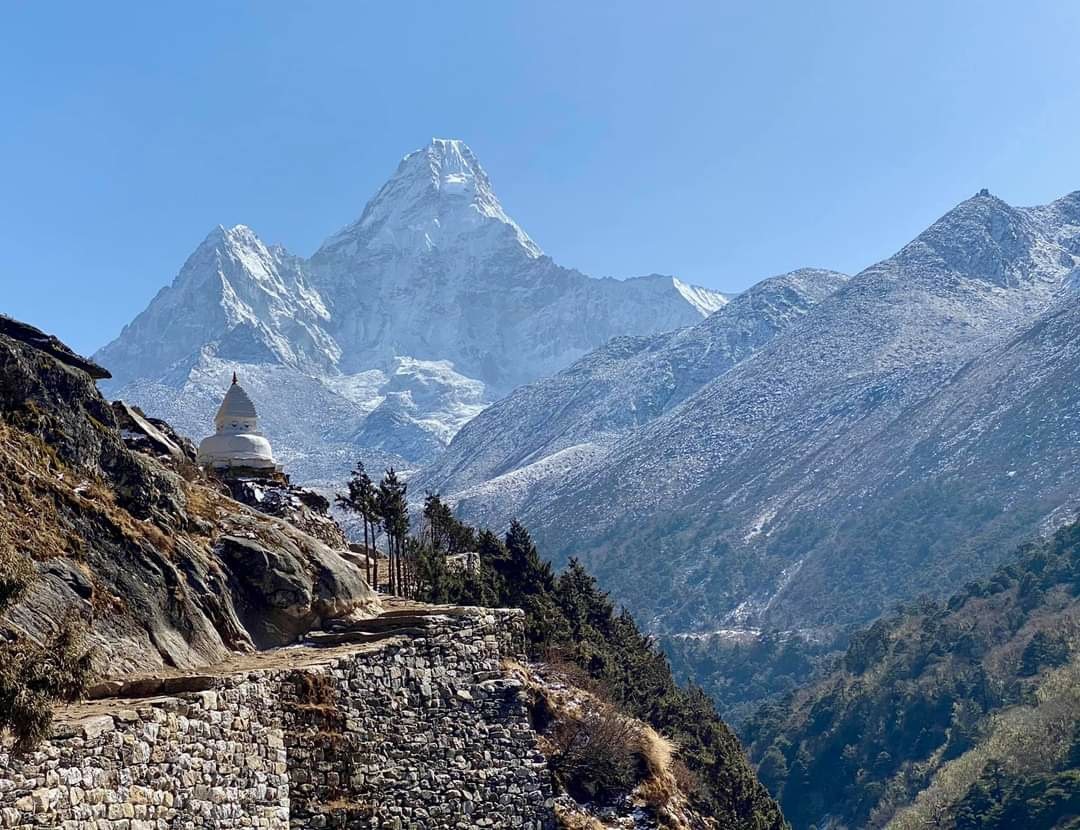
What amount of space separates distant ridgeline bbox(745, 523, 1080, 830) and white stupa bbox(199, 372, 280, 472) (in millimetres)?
49744

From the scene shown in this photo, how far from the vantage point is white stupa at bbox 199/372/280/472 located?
4469 centimetres

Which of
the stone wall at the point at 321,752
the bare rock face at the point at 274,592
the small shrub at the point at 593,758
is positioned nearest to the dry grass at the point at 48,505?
the bare rock face at the point at 274,592

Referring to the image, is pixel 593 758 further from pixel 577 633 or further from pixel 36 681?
pixel 577 633

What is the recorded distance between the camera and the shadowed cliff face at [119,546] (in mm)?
17297

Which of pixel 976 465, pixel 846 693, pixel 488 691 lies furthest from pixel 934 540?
pixel 488 691

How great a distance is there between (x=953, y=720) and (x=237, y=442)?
74689 millimetres

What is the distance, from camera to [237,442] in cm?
4588

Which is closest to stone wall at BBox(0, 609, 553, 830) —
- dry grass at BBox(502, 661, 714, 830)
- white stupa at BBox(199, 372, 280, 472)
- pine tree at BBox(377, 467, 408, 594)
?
dry grass at BBox(502, 661, 714, 830)

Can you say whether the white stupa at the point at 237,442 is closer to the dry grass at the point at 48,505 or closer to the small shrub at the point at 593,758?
the small shrub at the point at 593,758

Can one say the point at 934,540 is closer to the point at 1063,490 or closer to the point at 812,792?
the point at 1063,490

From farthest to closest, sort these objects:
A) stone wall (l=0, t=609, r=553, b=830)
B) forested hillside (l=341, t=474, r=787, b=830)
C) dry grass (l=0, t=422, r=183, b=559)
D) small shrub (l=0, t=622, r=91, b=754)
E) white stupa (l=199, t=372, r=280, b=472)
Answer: white stupa (l=199, t=372, r=280, b=472)
forested hillside (l=341, t=474, r=787, b=830)
dry grass (l=0, t=422, r=183, b=559)
stone wall (l=0, t=609, r=553, b=830)
small shrub (l=0, t=622, r=91, b=754)

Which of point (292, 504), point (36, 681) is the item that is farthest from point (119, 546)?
point (292, 504)

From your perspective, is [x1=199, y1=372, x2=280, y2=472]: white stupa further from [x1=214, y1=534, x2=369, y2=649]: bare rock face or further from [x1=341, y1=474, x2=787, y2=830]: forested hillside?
[x1=214, y1=534, x2=369, y2=649]: bare rock face

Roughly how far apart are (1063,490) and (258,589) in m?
175
